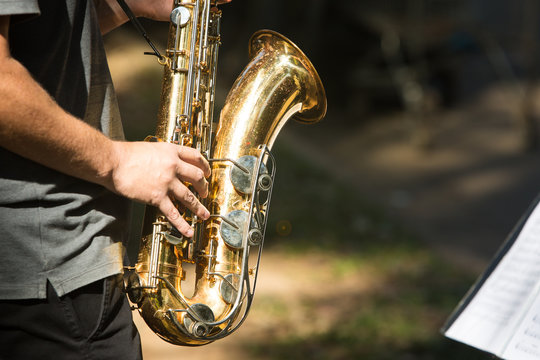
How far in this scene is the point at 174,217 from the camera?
165cm

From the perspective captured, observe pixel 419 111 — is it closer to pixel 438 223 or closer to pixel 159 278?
pixel 438 223

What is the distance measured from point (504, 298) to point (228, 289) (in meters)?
0.77

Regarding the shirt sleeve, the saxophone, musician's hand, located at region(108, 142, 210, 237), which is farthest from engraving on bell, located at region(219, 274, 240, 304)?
the shirt sleeve

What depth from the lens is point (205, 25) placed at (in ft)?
6.54

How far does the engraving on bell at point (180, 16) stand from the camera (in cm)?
193

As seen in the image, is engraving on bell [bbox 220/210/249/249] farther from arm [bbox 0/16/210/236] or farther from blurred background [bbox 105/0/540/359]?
blurred background [bbox 105/0/540/359]

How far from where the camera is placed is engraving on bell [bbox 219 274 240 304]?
6.34 ft

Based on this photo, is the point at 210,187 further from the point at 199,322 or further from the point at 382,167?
the point at 382,167

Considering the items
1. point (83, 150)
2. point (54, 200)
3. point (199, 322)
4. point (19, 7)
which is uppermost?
point (19, 7)

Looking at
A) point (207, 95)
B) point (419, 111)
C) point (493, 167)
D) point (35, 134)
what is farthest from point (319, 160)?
A: point (35, 134)

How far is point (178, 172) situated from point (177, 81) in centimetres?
44

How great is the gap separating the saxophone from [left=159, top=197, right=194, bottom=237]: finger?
112 mm

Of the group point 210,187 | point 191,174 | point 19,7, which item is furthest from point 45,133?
point 210,187

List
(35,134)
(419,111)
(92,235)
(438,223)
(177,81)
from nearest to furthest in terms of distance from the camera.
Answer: (35,134)
(92,235)
(177,81)
(438,223)
(419,111)
